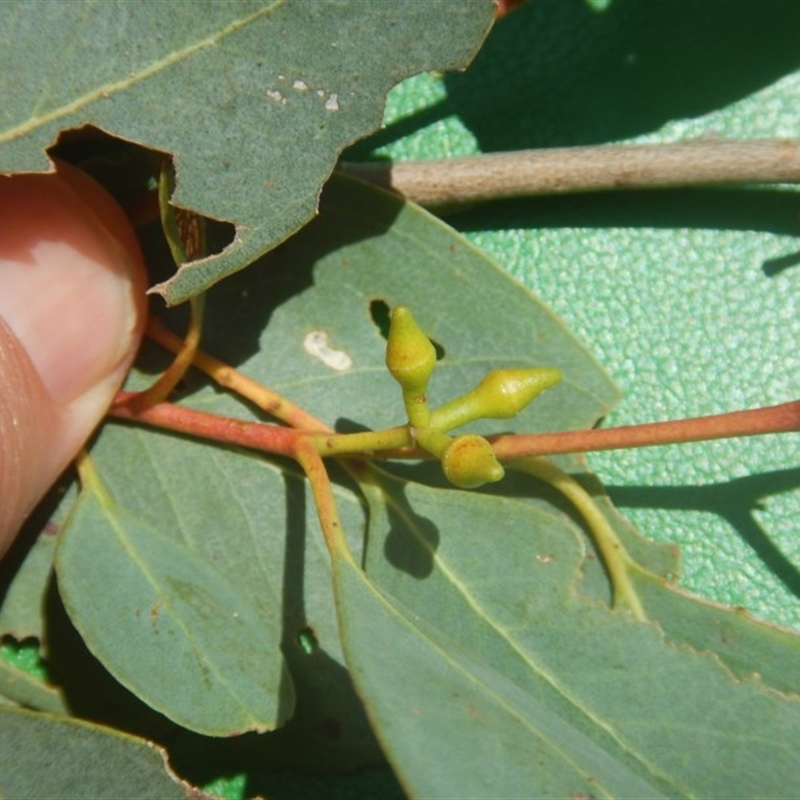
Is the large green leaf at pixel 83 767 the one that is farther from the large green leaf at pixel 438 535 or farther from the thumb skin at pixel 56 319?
the thumb skin at pixel 56 319

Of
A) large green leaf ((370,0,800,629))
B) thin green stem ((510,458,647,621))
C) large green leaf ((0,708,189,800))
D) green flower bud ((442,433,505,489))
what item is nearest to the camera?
green flower bud ((442,433,505,489))

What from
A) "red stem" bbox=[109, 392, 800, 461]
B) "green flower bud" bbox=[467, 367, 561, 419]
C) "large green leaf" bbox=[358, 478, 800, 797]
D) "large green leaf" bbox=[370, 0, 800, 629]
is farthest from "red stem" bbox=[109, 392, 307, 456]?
"large green leaf" bbox=[370, 0, 800, 629]

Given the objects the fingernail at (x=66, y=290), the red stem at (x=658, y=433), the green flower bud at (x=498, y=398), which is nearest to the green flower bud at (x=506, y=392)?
the green flower bud at (x=498, y=398)

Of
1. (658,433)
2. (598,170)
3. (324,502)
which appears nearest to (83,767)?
(324,502)

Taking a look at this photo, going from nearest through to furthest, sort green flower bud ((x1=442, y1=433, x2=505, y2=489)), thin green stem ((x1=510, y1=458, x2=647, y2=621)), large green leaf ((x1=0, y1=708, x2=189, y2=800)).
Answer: green flower bud ((x1=442, y1=433, x2=505, y2=489)), large green leaf ((x1=0, y1=708, x2=189, y2=800)), thin green stem ((x1=510, y1=458, x2=647, y2=621))

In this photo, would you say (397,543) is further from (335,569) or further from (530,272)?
(530,272)

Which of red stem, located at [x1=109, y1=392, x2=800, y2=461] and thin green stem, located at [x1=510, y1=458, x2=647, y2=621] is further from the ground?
red stem, located at [x1=109, y1=392, x2=800, y2=461]

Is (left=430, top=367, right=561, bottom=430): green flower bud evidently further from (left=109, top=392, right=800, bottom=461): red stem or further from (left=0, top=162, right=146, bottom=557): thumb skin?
(left=0, top=162, right=146, bottom=557): thumb skin
